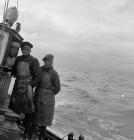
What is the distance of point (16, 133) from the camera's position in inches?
234

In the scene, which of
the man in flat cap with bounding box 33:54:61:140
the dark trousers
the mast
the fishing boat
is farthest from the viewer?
the dark trousers

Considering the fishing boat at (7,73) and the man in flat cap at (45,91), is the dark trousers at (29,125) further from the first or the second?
the fishing boat at (7,73)

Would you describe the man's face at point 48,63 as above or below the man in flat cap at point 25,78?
above

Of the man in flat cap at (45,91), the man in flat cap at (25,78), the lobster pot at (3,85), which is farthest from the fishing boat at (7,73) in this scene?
the man in flat cap at (45,91)

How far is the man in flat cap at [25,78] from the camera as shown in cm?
684

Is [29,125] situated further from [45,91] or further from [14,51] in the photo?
[14,51]

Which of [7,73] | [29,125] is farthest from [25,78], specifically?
[29,125]

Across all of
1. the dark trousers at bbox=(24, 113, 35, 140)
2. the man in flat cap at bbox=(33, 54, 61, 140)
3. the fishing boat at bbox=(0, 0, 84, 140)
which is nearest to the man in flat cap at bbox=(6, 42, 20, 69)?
the fishing boat at bbox=(0, 0, 84, 140)

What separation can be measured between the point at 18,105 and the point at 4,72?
0.79 metres

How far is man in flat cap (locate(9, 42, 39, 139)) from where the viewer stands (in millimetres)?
6840

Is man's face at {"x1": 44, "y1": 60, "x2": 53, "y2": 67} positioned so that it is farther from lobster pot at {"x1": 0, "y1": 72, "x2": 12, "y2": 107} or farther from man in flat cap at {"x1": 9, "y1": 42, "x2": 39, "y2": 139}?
lobster pot at {"x1": 0, "y1": 72, "x2": 12, "y2": 107}

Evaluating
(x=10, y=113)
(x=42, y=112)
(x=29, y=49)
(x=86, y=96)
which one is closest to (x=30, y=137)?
(x=42, y=112)

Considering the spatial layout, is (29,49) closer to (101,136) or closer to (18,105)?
(18,105)

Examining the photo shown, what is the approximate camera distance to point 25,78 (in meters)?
6.88
